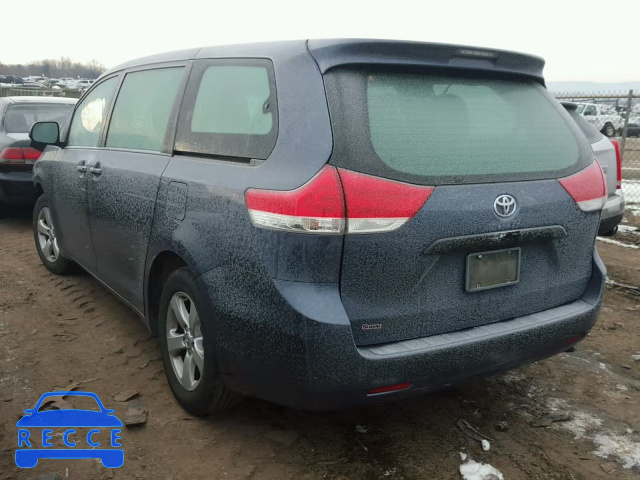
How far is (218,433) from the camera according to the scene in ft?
9.72

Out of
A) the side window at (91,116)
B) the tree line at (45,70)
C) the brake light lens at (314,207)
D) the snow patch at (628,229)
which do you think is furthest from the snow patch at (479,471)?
the tree line at (45,70)

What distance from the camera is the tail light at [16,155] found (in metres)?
7.42

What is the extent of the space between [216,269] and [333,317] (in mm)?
612

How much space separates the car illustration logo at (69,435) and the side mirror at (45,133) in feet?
7.28

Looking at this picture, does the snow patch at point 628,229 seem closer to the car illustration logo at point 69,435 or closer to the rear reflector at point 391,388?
the rear reflector at point 391,388

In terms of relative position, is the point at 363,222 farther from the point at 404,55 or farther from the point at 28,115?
the point at 28,115

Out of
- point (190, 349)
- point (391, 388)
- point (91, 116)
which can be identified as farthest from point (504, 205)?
point (91, 116)

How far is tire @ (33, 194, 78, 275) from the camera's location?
535 cm

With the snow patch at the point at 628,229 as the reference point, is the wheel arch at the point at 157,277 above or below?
above

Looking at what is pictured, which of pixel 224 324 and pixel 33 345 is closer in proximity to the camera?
pixel 224 324

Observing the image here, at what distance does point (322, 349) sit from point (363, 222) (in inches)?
19.2

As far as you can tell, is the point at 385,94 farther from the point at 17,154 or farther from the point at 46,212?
the point at 17,154

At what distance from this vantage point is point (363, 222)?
2279 mm

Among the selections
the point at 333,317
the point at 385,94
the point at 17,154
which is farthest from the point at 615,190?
the point at 17,154
